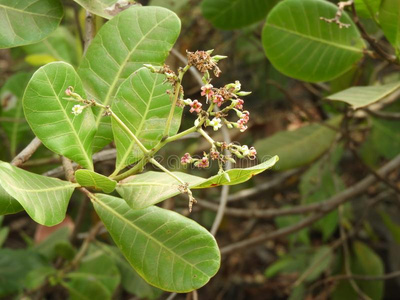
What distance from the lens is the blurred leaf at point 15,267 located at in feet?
5.95

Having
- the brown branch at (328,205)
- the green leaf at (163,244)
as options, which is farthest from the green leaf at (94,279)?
the green leaf at (163,244)

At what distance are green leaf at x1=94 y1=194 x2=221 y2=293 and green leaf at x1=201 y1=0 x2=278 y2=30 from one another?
84 centimetres

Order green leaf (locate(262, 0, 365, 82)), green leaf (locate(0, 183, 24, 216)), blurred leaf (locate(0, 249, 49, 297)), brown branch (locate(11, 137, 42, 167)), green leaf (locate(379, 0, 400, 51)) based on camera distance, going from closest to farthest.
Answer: green leaf (locate(0, 183, 24, 216))
brown branch (locate(11, 137, 42, 167))
green leaf (locate(379, 0, 400, 51))
green leaf (locate(262, 0, 365, 82))
blurred leaf (locate(0, 249, 49, 297))

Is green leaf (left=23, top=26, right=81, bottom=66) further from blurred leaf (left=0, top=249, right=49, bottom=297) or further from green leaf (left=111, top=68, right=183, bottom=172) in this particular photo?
green leaf (left=111, top=68, right=183, bottom=172)

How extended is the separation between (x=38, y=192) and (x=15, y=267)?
1107 mm

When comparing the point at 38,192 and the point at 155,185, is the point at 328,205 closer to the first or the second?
the point at 155,185

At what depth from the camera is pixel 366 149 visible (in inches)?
97.7

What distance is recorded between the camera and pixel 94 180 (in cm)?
88

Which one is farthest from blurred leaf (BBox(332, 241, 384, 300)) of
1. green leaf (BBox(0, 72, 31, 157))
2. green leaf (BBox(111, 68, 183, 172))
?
green leaf (BBox(111, 68, 183, 172))

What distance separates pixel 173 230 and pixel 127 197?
10cm

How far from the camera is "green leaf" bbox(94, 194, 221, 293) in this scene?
0.91 m

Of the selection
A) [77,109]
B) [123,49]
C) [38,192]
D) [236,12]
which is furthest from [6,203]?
[236,12]

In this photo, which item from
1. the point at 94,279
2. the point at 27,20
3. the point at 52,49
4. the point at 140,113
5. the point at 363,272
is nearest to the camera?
the point at 140,113

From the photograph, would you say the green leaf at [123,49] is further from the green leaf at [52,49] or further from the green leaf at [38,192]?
the green leaf at [52,49]
